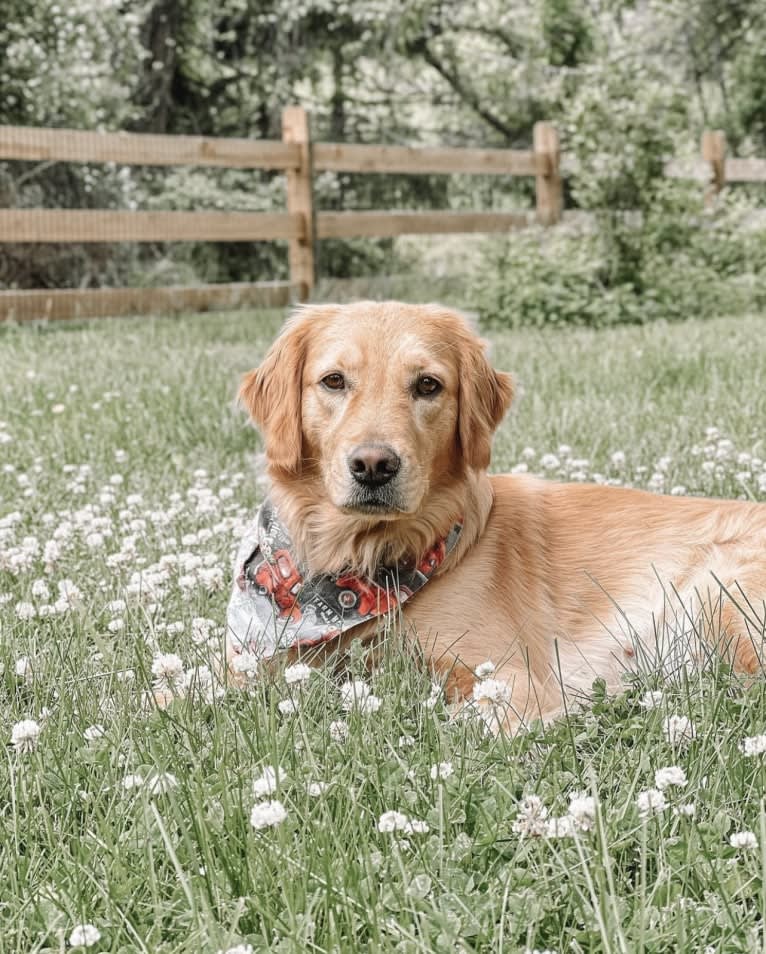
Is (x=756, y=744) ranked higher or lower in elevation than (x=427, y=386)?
lower

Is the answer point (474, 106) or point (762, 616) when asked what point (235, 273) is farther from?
point (762, 616)

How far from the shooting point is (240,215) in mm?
11492

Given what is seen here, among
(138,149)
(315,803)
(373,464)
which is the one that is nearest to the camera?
(315,803)

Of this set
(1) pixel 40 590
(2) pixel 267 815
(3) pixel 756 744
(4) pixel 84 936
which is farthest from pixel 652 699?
(1) pixel 40 590

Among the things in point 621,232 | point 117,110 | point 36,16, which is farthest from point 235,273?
point 621,232

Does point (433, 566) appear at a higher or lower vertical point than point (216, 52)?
lower

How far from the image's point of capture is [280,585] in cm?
314

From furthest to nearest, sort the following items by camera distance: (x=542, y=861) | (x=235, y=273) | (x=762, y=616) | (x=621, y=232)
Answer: (x=235, y=273) → (x=621, y=232) → (x=762, y=616) → (x=542, y=861)

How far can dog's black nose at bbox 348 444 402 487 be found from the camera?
2.80 m

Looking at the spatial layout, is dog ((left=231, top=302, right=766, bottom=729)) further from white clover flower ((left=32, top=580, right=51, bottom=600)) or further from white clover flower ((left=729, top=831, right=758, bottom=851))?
white clover flower ((left=729, top=831, right=758, bottom=851))

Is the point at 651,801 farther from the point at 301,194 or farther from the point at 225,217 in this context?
the point at 301,194

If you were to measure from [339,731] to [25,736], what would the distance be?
626 millimetres

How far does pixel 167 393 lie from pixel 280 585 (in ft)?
11.0

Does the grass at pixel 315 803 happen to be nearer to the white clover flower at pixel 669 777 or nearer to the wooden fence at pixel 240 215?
the white clover flower at pixel 669 777
